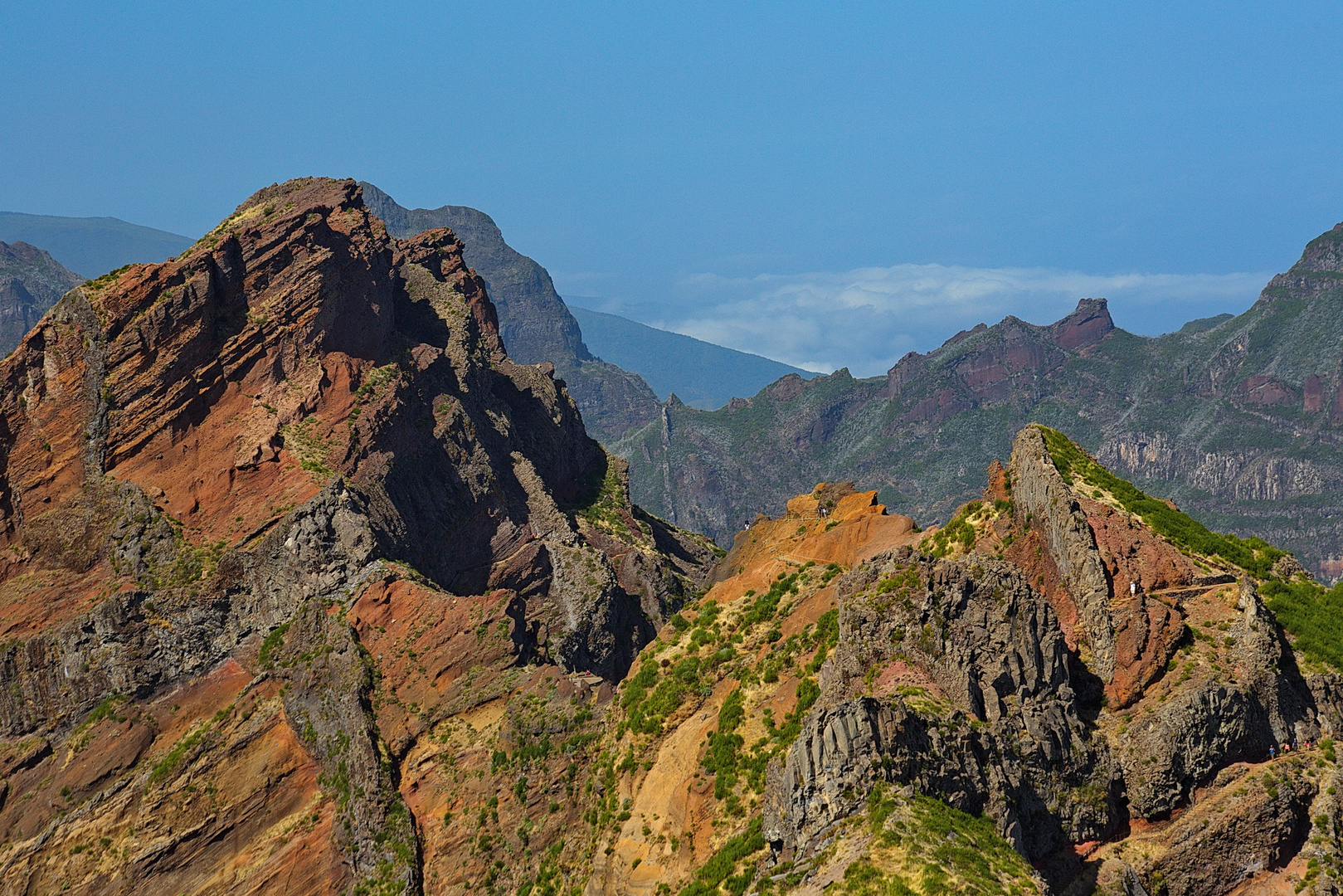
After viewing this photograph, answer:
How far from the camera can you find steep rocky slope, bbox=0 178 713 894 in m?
87.2

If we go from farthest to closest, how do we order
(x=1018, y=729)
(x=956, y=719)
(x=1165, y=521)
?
(x=1165, y=521), (x=1018, y=729), (x=956, y=719)

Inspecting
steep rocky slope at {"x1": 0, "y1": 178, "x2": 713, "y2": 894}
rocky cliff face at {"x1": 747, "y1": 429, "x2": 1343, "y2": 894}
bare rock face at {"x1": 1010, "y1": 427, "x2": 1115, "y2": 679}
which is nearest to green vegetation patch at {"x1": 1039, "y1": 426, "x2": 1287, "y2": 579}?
bare rock face at {"x1": 1010, "y1": 427, "x2": 1115, "y2": 679}

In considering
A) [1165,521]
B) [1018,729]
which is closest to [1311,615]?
[1165,521]

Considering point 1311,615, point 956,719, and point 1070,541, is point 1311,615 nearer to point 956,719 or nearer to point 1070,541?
point 1070,541

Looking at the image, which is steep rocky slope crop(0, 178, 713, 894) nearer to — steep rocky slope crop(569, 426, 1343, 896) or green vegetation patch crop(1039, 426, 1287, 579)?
steep rocky slope crop(569, 426, 1343, 896)

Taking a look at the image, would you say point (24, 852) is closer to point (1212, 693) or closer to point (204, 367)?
point (204, 367)

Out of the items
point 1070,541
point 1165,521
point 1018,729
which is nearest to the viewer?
point 1018,729

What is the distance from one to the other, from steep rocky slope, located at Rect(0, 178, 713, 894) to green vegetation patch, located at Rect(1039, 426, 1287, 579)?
1299 inches

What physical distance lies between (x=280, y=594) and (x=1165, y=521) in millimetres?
67535

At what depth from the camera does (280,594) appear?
4063 inches

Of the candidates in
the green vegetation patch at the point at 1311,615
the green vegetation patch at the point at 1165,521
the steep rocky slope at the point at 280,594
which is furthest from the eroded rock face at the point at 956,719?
the steep rocky slope at the point at 280,594

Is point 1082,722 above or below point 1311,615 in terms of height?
below

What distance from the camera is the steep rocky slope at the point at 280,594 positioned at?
87.2 meters

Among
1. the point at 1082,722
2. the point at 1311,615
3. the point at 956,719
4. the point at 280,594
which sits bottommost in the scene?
the point at 1082,722
